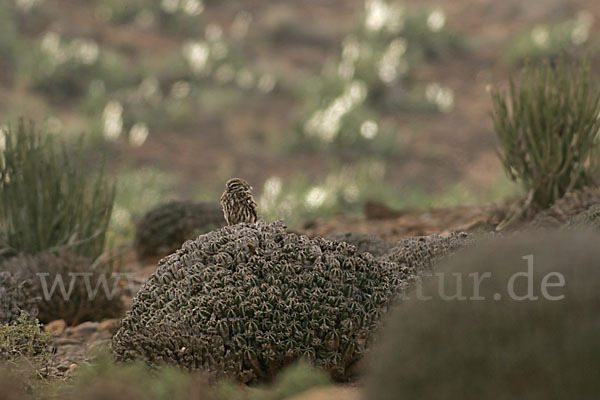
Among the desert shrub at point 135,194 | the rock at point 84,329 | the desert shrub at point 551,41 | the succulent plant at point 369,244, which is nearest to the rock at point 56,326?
the rock at point 84,329

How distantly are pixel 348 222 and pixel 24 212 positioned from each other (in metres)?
3.20

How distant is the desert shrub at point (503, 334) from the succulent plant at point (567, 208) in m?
3.11

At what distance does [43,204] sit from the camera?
19.3 ft

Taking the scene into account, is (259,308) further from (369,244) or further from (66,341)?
(66,341)

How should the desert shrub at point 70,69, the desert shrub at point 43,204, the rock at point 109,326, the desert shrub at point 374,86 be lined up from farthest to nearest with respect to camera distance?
the desert shrub at point 70,69, the desert shrub at point 374,86, the desert shrub at point 43,204, the rock at point 109,326

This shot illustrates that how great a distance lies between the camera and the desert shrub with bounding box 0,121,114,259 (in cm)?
586

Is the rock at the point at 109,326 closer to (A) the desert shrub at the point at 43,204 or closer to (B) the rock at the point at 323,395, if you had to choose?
(A) the desert shrub at the point at 43,204

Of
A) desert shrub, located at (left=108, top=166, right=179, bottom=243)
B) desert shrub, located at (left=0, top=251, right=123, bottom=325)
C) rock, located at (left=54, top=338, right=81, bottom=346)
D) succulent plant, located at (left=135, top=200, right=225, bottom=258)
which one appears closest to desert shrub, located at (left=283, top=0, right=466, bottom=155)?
desert shrub, located at (left=108, top=166, right=179, bottom=243)

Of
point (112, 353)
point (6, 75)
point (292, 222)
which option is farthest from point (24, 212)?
point (6, 75)

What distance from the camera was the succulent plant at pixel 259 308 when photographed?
11.6 feet

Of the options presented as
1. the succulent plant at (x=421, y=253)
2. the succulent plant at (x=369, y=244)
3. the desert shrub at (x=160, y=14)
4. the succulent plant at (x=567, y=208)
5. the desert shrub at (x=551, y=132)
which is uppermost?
the desert shrub at (x=160, y=14)

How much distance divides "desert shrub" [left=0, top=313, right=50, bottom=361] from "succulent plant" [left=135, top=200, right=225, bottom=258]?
2.79 meters

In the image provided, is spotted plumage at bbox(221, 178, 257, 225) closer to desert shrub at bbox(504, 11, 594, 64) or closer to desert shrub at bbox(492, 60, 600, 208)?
desert shrub at bbox(492, 60, 600, 208)

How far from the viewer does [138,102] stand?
53.1 ft
